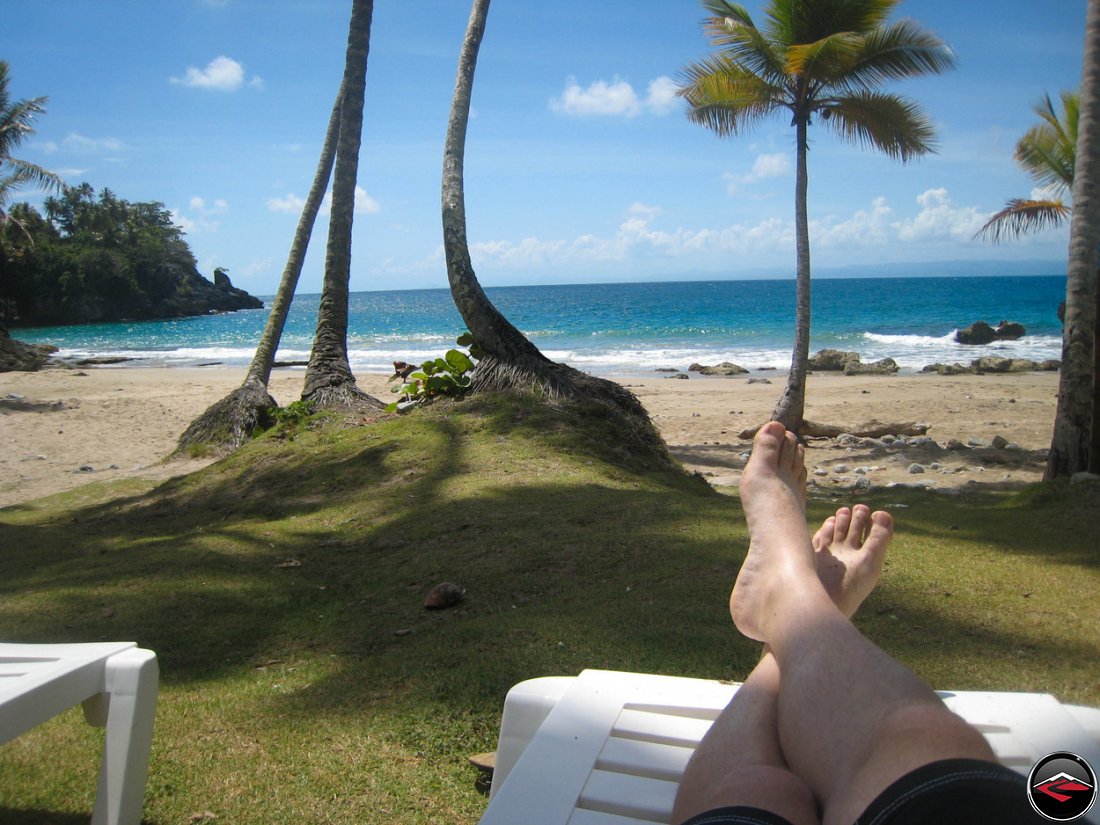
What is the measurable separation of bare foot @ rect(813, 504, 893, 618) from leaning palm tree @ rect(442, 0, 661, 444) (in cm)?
437

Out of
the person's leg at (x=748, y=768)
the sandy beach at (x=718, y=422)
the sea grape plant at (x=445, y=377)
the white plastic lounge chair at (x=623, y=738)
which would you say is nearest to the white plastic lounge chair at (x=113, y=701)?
the white plastic lounge chair at (x=623, y=738)

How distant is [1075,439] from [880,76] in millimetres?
6760

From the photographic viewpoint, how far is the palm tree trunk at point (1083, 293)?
16.5 feet

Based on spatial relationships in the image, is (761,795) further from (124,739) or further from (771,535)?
(124,739)

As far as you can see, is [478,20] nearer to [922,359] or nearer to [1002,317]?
[922,359]

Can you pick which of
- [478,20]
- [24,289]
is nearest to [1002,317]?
[478,20]

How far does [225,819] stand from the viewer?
6.46 ft

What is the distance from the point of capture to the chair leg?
72.2 inches

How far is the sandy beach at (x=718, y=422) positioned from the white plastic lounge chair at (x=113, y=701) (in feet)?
20.3

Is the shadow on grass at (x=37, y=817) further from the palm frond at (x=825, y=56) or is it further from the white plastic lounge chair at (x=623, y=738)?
the palm frond at (x=825, y=56)

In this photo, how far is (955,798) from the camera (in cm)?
101

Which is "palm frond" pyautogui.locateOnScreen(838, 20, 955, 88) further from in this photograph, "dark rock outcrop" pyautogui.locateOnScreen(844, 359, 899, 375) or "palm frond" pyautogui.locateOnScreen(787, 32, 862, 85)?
"dark rock outcrop" pyautogui.locateOnScreen(844, 359, 899, 375)

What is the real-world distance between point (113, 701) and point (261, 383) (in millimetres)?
7654

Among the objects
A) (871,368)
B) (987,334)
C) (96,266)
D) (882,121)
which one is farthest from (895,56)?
(96,266)
